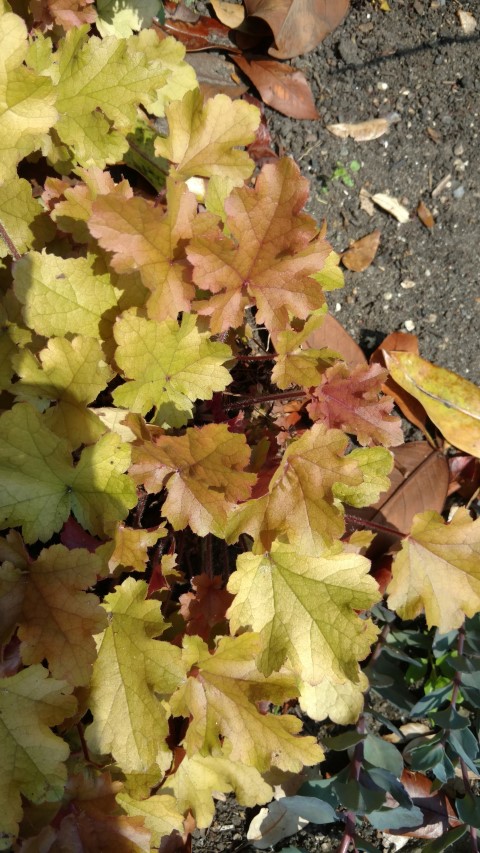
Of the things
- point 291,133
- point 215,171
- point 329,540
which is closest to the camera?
point 329,540

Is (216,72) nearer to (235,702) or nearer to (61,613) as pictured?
(61,613)

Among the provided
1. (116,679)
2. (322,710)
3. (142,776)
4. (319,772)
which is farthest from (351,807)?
→ (116,679)

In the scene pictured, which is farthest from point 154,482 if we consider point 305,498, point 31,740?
point 31,740

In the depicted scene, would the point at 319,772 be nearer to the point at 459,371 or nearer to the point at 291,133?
the point at 459,371

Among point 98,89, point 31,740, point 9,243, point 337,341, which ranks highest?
point 98,89

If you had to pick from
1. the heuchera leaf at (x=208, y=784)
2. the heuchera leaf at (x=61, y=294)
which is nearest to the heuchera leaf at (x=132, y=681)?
the heuchera leaf at (x=208, y=784)
